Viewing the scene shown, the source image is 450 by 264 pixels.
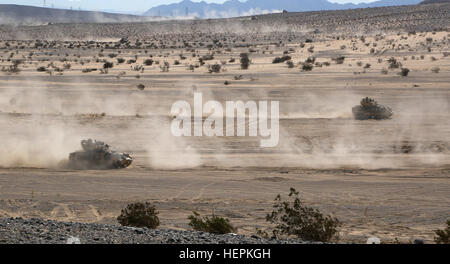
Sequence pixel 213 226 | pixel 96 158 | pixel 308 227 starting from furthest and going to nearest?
pixel 96 158 < pixel 308 227 < pixel 213 226

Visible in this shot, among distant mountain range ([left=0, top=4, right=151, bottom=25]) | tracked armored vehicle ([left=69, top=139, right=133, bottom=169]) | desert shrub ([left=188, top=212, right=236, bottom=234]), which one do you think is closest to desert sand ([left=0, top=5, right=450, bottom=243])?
tracked armored vehicle ([left=69, top=139, right=133, bottom=169])

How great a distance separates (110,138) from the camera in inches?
970

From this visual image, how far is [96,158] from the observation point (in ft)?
65.5

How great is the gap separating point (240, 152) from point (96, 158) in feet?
15.0

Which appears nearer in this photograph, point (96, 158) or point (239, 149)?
point (96, 158)

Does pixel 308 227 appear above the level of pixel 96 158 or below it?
below

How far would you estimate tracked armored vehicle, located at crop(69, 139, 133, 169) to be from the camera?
19766 mm

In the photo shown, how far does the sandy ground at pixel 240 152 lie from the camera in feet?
49.1

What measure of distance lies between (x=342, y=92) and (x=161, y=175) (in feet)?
58.1

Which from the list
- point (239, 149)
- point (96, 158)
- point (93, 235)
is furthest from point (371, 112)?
point (93, 235)

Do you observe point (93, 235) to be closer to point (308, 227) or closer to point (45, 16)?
point (308, 227)

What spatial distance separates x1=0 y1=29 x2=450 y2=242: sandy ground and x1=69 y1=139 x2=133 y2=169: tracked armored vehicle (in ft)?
1.81

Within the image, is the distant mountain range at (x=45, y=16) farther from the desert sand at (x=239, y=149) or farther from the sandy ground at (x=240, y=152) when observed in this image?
the sandy ground at (x=240, y=152)
